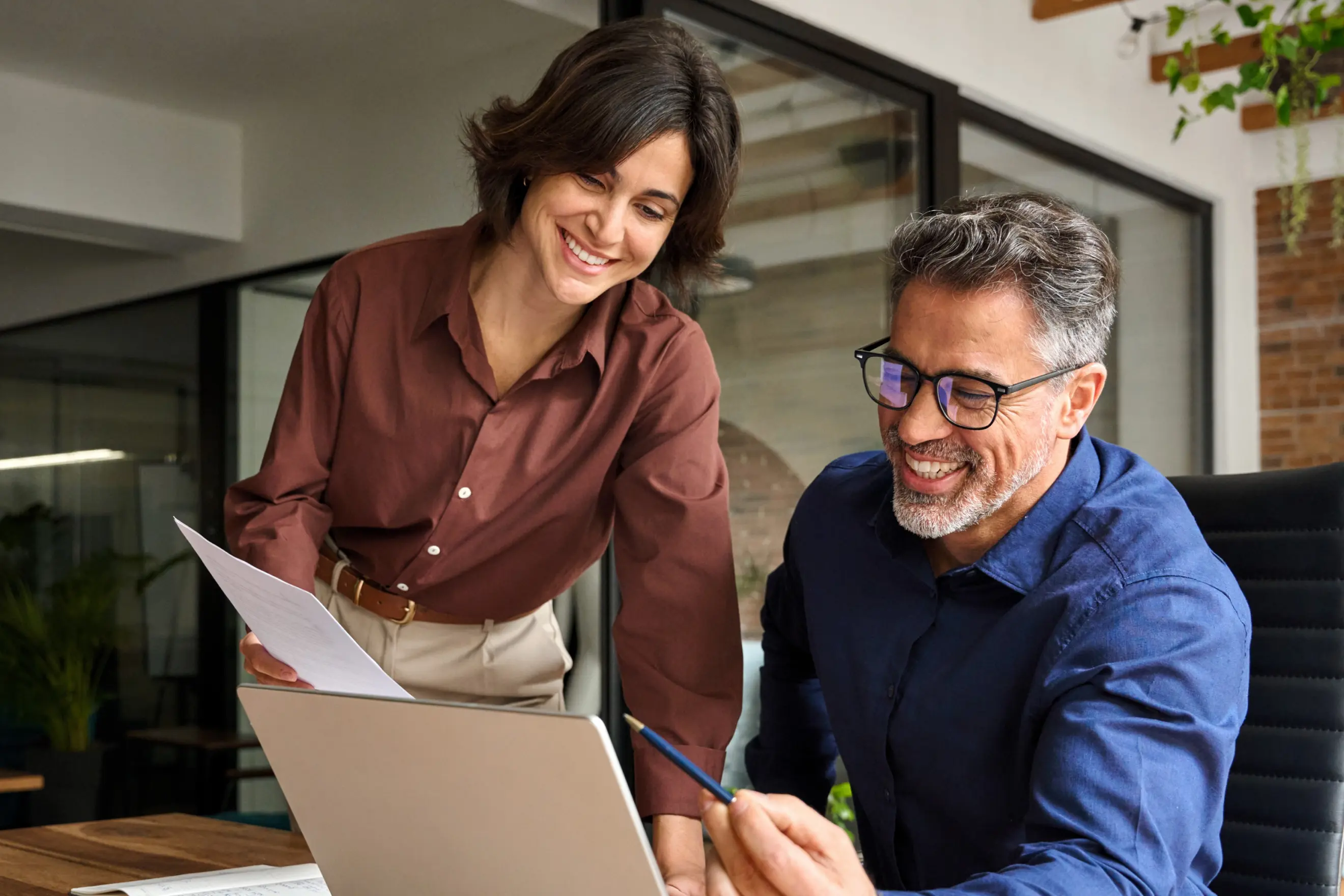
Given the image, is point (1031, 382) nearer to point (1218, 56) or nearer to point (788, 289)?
point (788, 289)

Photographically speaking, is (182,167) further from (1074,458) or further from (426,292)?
(1074,458)

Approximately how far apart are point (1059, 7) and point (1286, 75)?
1.00 metres

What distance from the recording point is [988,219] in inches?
55.2

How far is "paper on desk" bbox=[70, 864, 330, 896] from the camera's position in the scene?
1.24m

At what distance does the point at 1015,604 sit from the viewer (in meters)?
1.35

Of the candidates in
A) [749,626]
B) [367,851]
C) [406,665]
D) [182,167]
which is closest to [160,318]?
[182,167]

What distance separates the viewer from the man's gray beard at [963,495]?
1.39 m

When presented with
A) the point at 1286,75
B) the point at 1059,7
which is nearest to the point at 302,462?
the point at 1059,7

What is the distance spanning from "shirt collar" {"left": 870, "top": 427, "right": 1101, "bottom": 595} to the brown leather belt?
738 millimetres

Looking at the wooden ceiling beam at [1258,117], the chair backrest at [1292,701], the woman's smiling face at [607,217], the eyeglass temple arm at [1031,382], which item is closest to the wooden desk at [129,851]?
the woman's smiling face at [607,217]

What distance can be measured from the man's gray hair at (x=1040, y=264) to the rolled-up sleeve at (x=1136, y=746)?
0.97 ft

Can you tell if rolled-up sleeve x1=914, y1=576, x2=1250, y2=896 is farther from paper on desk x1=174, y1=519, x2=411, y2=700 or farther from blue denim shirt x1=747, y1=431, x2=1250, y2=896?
paper on desk x1=174, y1=519, x2=411, y2=700

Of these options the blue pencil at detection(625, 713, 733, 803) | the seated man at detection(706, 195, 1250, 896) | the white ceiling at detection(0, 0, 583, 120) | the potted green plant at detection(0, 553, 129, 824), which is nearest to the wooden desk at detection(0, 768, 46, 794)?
the potted green plant at detection(0, 553, 129, 824)

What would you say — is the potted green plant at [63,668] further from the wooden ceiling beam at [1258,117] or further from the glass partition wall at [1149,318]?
the wooden ceiling beam at [1258,117]
